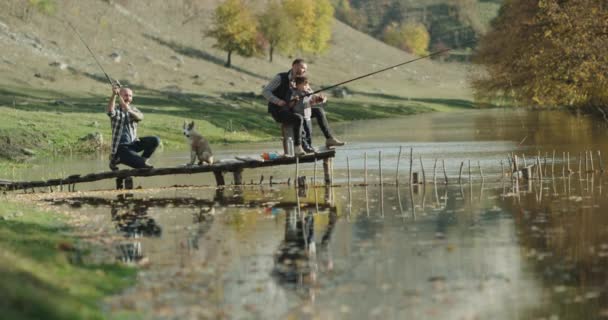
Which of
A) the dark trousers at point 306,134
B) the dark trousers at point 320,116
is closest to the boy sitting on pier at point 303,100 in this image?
the dark trousers at point 306,134

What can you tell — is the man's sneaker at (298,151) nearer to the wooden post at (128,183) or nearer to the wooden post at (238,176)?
the wooden post at (238,176)

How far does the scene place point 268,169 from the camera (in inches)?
1583

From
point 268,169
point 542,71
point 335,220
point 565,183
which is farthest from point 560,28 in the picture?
point 335,220

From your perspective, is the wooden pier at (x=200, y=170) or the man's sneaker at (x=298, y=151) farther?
the wooden pier at (x=200, y=170)

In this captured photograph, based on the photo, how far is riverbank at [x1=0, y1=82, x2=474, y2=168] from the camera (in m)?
53.1

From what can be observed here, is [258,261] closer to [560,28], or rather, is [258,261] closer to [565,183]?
[565,183]

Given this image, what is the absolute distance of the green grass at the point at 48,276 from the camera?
1223cm

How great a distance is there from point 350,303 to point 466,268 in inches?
107

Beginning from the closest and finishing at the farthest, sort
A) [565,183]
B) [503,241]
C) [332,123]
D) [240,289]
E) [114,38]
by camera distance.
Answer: [240,289]
[503,241]
[565,183]
[332,123]
[114,38]

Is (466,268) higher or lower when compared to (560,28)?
lower

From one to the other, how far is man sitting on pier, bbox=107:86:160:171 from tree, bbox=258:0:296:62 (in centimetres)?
11012

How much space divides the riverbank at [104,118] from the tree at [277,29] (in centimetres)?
3216

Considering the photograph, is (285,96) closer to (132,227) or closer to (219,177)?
(219,177)

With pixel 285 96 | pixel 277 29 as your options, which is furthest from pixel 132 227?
pixel 277 29
